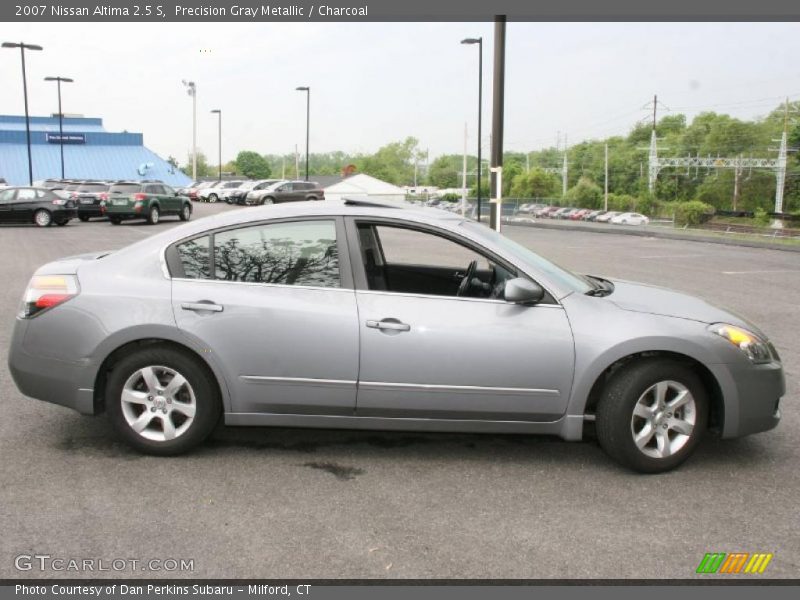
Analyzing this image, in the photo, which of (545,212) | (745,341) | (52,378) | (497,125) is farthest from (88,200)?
(545,212)

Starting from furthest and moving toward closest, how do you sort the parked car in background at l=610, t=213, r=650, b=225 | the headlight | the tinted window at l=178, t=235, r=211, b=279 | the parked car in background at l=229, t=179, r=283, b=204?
the parked car in background at l=610, t=213, r=650, b=225 → the parked car in background at l=229, t=179, r=283, b=204 → the tinted window at l=178, t=235, r=211, b=279 → the headlight

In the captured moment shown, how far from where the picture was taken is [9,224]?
28.4 meters

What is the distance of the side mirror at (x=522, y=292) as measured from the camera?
4328mm

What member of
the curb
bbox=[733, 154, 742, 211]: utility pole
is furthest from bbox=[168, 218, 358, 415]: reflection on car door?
bbox=[733, 154, 742, 211]: utility pole

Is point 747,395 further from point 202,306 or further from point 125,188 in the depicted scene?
point 125,188

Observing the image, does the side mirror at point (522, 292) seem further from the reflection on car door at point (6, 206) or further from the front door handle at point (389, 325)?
the reflection on car door at point (6, 206)

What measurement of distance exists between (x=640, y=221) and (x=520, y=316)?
7652 centimetres

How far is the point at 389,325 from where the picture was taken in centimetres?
437

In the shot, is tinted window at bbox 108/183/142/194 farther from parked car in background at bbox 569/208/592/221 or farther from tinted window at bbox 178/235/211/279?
parked car in background at bbox 569/208/592/221

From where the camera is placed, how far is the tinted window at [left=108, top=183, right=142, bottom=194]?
29188 mm

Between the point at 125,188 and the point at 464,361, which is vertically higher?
the point at 125,188

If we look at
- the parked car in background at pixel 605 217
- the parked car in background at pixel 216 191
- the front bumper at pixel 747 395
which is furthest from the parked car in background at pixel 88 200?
the parked car in background at pixel 605 217

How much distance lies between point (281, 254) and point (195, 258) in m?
0.53

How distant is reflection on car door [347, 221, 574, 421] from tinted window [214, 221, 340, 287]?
1.31 ft
